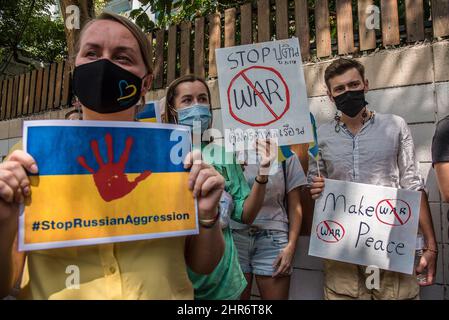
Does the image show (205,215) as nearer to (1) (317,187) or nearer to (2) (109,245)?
(2) (109,245)

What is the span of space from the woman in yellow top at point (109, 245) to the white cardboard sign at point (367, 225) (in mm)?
1140

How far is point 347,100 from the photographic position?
7.06ft

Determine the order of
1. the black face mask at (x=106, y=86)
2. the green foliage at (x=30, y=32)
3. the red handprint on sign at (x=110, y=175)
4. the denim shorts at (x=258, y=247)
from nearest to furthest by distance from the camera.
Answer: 1. the red handprint on sign at (x=110, y=175)
2. the black face mask at (x=106, y=86)
3. the denim shorts at (x=258, y=247)
4. the green foliage at (x=30, y=32)

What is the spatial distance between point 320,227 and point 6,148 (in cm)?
486

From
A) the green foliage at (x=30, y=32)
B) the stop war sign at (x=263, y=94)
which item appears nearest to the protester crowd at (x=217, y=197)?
the stop war sign at (x=263, y=94)

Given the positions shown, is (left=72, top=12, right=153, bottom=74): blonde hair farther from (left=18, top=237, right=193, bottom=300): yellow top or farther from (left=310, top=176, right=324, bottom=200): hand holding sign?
(left=310, top=176, right=324, bottom=200): hand holding sign

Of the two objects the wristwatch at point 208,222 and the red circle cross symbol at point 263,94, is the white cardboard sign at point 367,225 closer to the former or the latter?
the red circle cross symbol at point 263,94

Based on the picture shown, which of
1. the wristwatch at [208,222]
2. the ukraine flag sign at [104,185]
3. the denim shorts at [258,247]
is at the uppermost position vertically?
the ukraine flag sign at [104,185]

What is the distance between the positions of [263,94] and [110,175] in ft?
3.88

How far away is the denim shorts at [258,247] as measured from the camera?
223cm

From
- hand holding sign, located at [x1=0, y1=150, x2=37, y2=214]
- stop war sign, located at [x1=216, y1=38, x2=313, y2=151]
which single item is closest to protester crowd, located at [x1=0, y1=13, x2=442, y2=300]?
hand holding sign, located at [x1=0, y1=150, x2=37, y2=214]
